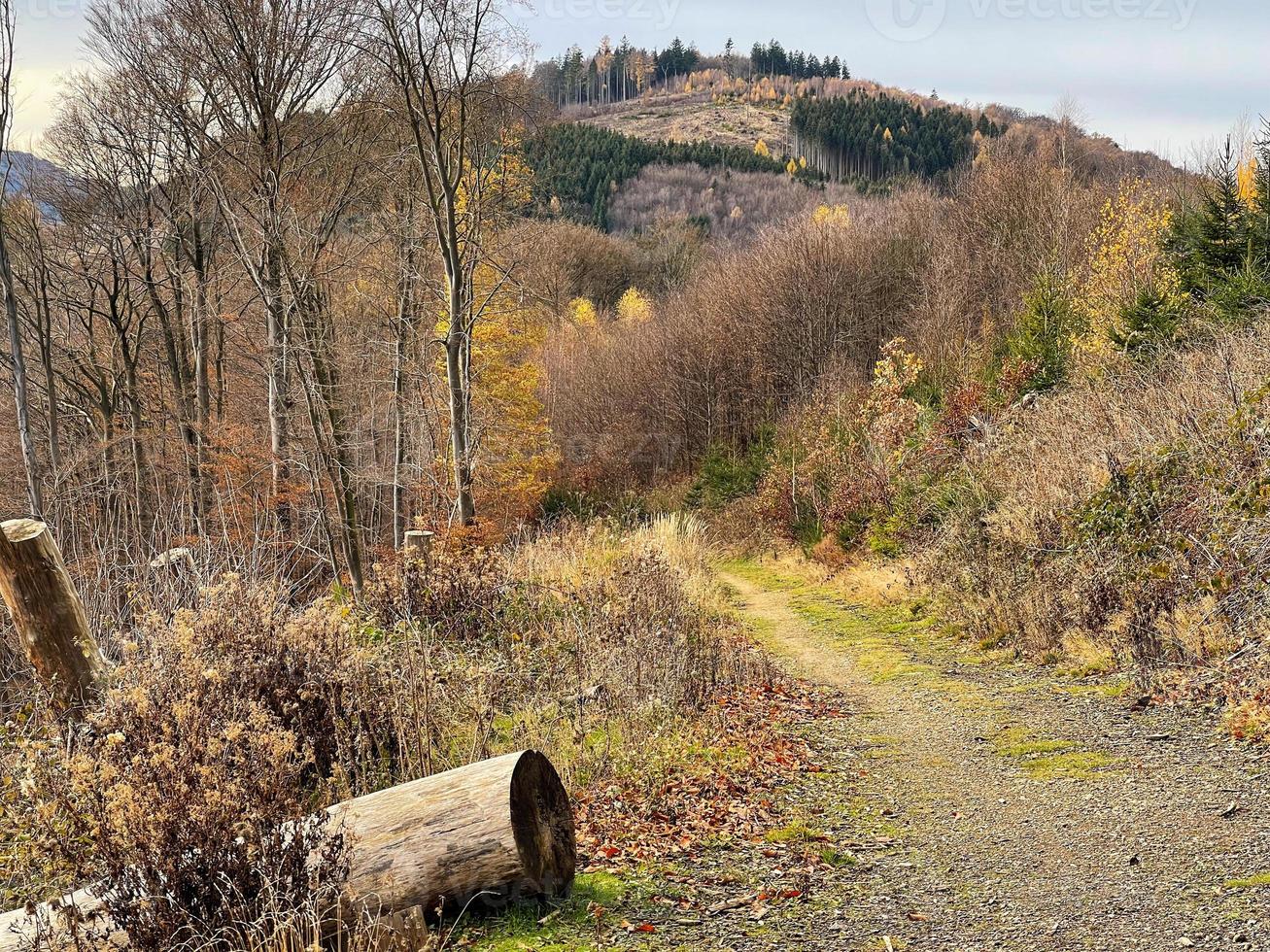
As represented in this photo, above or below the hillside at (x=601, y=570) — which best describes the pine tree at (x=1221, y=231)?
above

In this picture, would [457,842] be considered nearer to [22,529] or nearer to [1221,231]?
[22,529]

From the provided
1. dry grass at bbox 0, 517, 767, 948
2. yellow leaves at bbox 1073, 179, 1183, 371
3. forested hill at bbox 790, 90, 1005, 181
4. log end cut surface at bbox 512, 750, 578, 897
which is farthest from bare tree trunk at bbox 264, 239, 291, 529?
forested hill at bbox 790, 90, 1005, 181

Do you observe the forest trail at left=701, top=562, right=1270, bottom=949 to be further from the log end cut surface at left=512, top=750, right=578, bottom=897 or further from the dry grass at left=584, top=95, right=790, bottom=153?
the dry grass at left=584, top=95, right=790, bottom=153

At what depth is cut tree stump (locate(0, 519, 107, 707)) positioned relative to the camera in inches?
250

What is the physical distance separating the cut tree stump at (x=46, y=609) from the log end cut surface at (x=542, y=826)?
3.67 meters

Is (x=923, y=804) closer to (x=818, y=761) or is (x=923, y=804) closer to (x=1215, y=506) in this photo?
(x=818, y=761)

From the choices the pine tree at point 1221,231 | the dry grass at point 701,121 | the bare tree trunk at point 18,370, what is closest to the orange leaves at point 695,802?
the bare tree trunk at point 18,370

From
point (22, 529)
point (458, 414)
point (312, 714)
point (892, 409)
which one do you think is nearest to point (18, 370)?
point (458, 414)

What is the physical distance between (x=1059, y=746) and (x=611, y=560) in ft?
23.9

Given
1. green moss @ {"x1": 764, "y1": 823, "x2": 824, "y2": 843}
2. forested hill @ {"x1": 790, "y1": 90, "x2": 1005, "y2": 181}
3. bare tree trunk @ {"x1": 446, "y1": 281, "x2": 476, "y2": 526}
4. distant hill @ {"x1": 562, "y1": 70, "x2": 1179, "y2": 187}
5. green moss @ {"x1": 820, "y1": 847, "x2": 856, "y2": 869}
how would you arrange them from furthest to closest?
forested hill @ {"x1": 790, "y1": 90, "x2": 1005, "y2": 181}, distant hill @ {"x1": 562, "y1": 70, "x2": 1179, "y2": 187}, bare tree trunk @ {"x1": 446, "y1": 281, "x2": 476, "y2": 526}, green moss @ {"x1": 764, "y1": 823, "x2": 824, "y2": 843}, green moss @ {"x1": 820, "y1": 847, "x2": 856, "y2": 869}

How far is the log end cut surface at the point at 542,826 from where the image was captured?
427 cm

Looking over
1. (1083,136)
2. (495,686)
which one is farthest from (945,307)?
(1083,136)

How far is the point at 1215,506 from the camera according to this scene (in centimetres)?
870

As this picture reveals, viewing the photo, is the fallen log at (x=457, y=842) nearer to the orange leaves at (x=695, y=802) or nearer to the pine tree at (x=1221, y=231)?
the orange leaves at (x=695, y=802)
